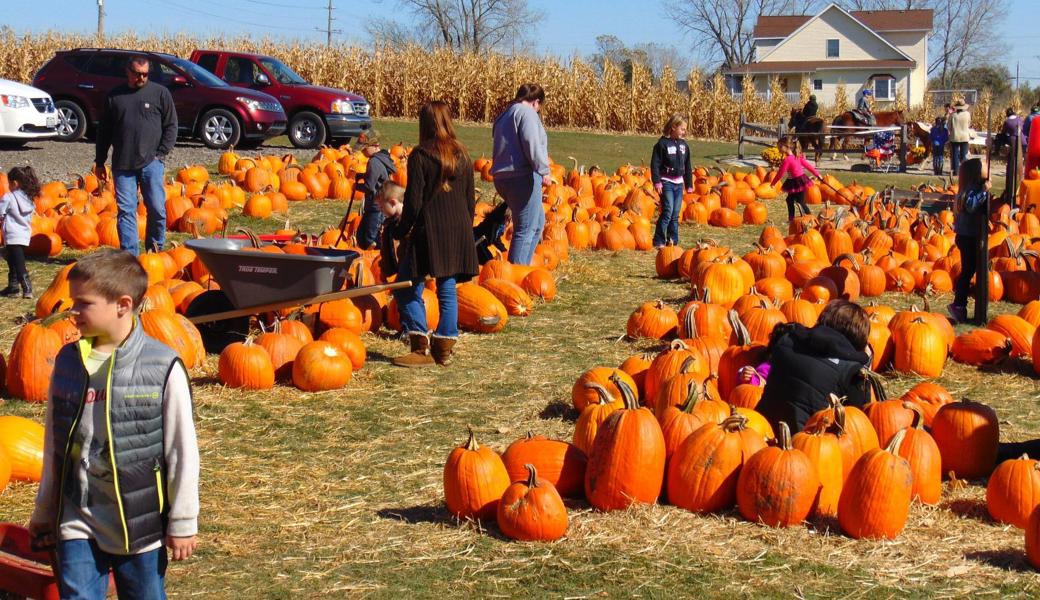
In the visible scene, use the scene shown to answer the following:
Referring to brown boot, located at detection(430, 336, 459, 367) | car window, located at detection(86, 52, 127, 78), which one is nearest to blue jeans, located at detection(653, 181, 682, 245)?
brown boot, located at detection(430, 336, 459, 367)

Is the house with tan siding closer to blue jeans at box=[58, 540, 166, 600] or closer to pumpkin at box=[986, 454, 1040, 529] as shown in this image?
pumpkin at box=[986, 454, 1040, 529]

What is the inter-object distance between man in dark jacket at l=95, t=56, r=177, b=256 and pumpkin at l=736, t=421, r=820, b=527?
6798 mm

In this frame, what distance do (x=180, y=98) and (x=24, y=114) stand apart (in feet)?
8.22

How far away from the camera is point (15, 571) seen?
351 cm

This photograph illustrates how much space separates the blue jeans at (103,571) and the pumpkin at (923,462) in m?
3.16

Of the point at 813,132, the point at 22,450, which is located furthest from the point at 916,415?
the point at 813,132

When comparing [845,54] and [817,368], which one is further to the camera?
[845,54]

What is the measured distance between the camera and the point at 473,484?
479 cm

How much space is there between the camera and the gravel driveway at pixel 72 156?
54.1 feet

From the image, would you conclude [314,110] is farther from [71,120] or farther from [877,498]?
[877,498]

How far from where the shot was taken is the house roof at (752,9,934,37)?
263 ft

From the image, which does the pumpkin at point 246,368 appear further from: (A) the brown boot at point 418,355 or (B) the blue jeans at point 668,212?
(B) the blue jeans at point 668,212

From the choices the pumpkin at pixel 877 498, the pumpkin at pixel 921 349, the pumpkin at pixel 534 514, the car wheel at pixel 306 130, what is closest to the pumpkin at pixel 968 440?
the pumpkin at pixel 877 498

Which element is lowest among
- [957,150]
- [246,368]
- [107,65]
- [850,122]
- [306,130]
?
[246,368]
